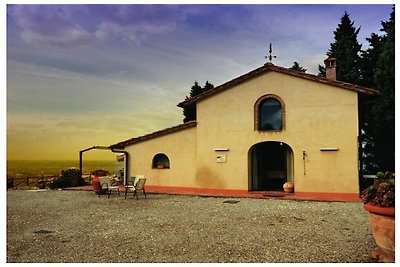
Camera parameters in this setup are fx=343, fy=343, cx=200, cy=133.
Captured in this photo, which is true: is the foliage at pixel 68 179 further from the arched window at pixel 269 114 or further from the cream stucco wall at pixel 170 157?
the arched window at pixel 269 114

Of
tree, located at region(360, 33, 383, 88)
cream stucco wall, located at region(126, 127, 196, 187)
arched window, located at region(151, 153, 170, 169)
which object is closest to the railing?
cream stucco wall, located at region(126, 127, 196, 187)

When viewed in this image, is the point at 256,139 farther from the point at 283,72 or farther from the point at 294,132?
the point at 283,72

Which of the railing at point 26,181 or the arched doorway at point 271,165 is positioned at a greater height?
the arched doorway at point 271,165

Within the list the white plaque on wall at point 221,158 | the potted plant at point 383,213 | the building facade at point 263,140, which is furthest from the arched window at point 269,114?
the potted plant at point 383,213

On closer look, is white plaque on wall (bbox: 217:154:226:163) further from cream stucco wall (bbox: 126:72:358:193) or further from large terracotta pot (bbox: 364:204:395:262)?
large terracotta pot (bbox: 364:204:395:262)

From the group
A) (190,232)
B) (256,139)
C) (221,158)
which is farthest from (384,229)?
(221,158)

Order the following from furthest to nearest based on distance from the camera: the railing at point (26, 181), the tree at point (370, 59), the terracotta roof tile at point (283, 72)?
the tree at point (370, 59) → the railing at point (26, 181) → the terracotta roof tile at point (283, 72)

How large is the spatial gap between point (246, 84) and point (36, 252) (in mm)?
10623

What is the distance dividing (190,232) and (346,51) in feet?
73.5

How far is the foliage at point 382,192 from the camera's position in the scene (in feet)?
14.3

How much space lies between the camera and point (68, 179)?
17578mm

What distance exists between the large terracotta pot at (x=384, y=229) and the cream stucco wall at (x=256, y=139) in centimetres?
854

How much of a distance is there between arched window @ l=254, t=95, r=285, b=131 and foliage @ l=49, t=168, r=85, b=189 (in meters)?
10.00

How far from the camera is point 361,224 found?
25.1 feet
